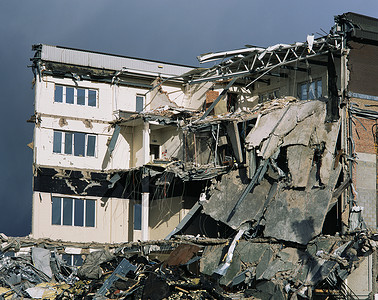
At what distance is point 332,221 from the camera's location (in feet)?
105

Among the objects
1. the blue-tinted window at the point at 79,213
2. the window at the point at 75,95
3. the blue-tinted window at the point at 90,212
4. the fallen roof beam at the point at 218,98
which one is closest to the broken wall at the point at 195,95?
the fallen roof beam at the point at 218,98

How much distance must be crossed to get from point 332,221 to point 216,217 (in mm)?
5640

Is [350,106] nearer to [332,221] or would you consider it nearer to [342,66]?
[342,66]

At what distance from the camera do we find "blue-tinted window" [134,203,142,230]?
134 feet

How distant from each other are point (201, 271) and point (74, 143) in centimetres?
1396

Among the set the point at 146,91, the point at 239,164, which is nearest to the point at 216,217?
the point at 239,164

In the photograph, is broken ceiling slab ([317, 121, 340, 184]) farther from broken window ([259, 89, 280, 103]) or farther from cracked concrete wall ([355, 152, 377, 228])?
broken window ([259, 89, 280, 103])

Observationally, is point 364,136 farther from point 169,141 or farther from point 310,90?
point 169,141

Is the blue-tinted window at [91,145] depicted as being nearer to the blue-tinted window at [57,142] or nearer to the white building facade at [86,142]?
the white building facade at [86,142]

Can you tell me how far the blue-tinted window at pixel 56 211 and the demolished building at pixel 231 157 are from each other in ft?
0.28

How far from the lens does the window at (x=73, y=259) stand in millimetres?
38088

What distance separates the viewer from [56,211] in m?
39.4

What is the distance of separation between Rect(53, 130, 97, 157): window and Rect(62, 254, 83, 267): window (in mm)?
6132

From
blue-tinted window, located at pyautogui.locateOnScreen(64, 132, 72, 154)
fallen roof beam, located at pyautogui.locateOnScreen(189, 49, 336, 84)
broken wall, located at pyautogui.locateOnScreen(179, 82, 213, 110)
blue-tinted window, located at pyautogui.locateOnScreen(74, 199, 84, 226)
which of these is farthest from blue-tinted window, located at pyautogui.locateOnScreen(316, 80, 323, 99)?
blue-tinted window, located at pyautogui.locateOnScreen(74, 199, 84, 226)
